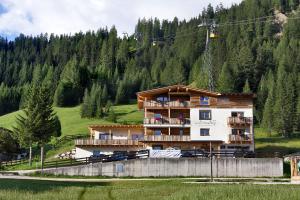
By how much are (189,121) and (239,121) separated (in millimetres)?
6819

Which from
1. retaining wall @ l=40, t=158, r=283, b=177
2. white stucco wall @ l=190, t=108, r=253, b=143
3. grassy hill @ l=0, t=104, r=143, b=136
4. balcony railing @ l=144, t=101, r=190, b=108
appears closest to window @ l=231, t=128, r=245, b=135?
white stucco wall @ l=190, t=108, r=253, b=143

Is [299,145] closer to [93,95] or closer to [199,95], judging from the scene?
[199,95]

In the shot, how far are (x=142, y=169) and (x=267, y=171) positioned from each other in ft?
41.7

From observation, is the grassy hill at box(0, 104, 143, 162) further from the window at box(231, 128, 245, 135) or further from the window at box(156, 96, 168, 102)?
the window at box(231, 128, 245, 135)

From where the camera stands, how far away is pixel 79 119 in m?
115

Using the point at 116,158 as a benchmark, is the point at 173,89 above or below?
above

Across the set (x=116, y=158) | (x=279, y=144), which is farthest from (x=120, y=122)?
(x=116, y=158)

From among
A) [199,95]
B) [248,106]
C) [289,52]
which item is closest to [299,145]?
[248,106]

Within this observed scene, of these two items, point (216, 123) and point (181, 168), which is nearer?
point (181, 168)

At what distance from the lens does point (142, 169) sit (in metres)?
50.3

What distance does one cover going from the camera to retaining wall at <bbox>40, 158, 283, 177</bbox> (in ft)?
161

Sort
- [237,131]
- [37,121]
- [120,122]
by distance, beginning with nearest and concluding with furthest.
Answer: [37,121] → [237,131] → [120,122]

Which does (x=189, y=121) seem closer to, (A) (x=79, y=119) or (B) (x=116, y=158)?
(B) (x=116, y=158)

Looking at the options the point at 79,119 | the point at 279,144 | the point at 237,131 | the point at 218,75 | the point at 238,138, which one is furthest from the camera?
the point at 218,75
